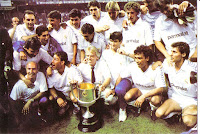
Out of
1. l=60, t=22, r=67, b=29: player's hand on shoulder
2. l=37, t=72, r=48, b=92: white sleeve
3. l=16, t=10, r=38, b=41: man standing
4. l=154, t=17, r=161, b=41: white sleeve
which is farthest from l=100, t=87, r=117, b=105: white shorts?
l=16, t=10, r=38, b=41: man standing

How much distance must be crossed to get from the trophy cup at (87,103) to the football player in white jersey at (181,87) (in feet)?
3.02

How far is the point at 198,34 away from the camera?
10.6 ft

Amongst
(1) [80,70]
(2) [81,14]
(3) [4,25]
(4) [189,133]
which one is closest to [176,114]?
(4) [189,133]

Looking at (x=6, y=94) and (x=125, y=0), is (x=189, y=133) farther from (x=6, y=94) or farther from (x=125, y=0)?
(x=6, y=94)

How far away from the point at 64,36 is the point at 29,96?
1.05m

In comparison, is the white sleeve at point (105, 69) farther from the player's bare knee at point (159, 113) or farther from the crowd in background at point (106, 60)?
the player's bare knee at point (159, 113)

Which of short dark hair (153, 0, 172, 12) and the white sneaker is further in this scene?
the white sneaker

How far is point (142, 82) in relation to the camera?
3293mm

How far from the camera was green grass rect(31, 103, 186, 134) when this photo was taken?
3305 mm

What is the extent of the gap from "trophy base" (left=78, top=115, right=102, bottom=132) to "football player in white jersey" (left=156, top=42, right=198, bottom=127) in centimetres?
91

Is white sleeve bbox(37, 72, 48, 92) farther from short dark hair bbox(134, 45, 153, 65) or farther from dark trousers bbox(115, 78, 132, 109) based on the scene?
short dark hair bbox(134, 45, 153, 65)

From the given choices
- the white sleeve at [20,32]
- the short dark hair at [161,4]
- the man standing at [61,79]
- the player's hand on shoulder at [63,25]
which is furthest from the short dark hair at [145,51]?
the white sleeve at [20,32]

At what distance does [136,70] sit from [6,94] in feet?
6.54

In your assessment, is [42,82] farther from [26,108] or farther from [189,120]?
[189,120]
